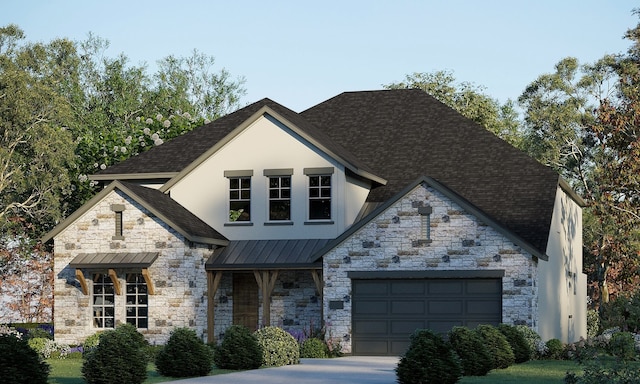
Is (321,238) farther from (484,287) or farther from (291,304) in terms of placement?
(484,287)

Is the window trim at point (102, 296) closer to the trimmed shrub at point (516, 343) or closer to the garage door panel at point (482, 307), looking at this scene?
the garage door panel at point (482, 307)

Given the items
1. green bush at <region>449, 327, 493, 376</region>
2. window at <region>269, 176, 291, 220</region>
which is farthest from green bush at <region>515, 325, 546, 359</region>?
window at <region>269, 176, 291, 220</region>

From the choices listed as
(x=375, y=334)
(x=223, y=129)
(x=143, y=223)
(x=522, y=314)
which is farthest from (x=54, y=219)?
(x=522, y=314)

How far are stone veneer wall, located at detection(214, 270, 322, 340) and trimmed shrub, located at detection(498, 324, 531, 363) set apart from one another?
8612 millimetres

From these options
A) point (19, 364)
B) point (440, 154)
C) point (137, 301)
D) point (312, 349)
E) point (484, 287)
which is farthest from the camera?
point (440, 154)

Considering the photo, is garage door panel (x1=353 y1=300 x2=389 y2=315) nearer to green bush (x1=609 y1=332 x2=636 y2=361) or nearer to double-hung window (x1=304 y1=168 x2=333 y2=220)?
double-hung window (x1=304 y1=168 x2=333 y2=220)

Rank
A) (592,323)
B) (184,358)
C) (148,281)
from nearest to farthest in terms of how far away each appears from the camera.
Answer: (184,358), (148,281), (592,323)

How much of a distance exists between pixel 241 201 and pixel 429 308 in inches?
312

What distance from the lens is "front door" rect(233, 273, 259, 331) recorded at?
38.1 m

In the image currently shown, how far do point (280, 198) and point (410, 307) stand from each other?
20.8 feet

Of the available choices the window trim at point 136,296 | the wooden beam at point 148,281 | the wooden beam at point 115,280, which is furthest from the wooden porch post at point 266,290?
the wooden beam at point 115,280

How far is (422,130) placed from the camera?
40969mm

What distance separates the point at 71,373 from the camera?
25.0 metres

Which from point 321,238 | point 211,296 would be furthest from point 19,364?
point 321,238
